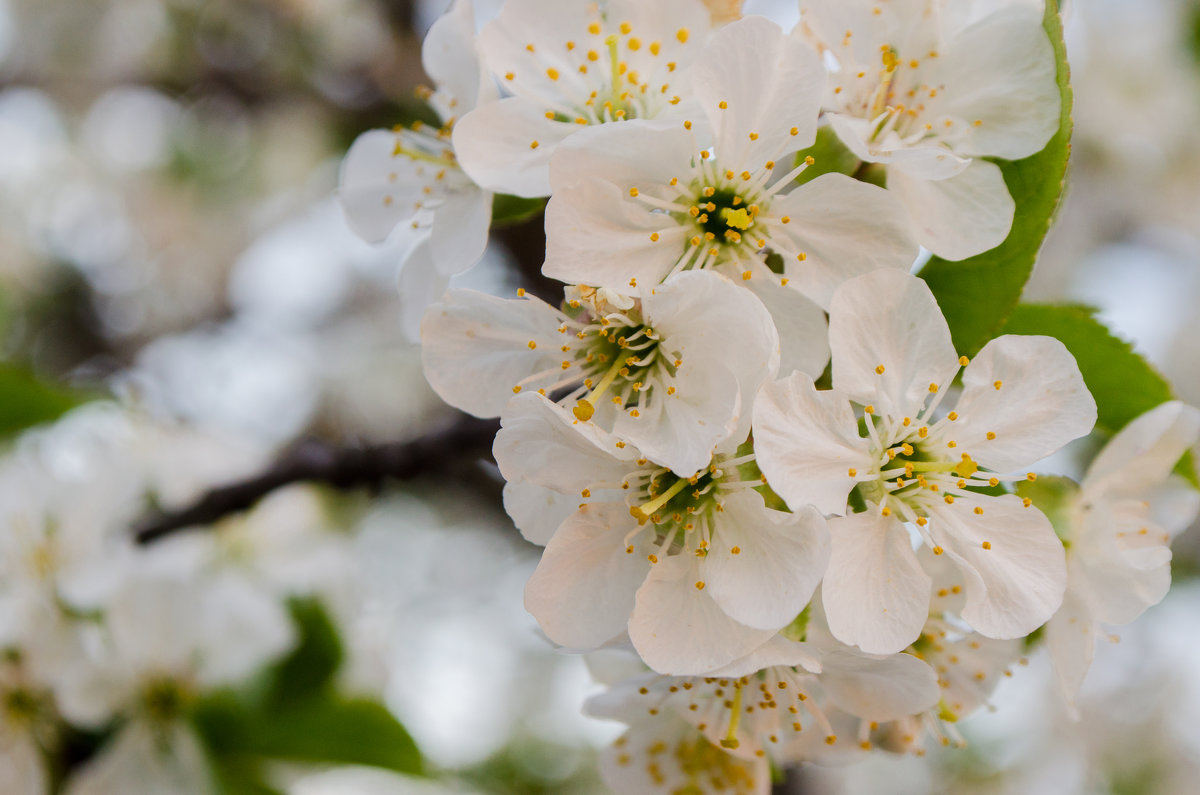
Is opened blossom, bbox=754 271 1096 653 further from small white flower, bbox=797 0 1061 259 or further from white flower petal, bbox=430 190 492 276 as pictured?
white flower petal, bbox=430 190 492 276

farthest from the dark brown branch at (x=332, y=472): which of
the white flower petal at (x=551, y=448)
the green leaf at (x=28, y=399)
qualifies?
the white flower petal at (x=551, y=448)

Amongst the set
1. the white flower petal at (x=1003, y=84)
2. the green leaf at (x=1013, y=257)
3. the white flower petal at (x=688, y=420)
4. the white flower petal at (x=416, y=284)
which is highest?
the white flower petal at (x=1003, y=84)

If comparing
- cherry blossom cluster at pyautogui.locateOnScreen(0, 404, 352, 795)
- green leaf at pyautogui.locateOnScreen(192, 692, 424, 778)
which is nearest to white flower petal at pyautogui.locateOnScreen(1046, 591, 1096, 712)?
green leaf at pyautogui.locateOnScreen(192, 692, 424, 778)

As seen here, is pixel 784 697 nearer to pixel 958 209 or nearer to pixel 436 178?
pixel 958 209

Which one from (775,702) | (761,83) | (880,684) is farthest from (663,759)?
(761,83)

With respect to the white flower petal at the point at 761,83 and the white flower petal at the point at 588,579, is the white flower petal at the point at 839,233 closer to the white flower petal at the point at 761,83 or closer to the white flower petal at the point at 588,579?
the white flower petal at the point at 761,83

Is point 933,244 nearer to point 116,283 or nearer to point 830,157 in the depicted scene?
point 830,157
